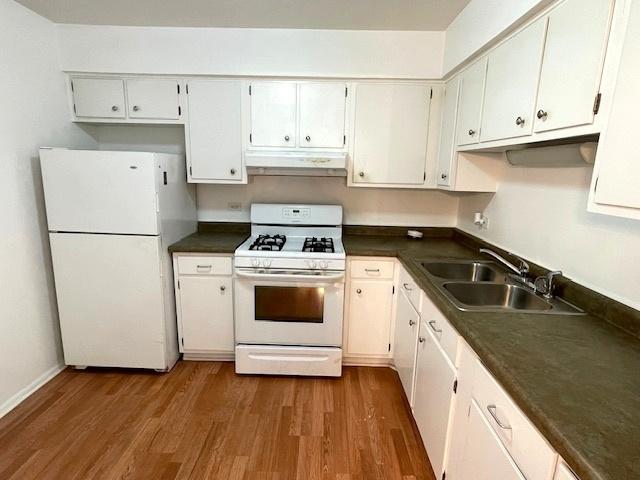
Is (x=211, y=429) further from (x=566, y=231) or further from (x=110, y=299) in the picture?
(x=566, y=231)

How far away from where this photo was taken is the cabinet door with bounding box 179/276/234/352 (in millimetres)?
2471

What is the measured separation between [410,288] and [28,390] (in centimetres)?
253

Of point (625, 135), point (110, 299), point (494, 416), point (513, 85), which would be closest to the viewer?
point (625, 135)

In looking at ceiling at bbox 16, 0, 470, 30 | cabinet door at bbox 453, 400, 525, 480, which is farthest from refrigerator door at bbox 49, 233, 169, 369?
cabinet door at bbox 453, 400, 525, 480

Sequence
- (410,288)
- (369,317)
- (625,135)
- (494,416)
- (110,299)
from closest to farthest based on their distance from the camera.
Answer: (625,135)
(494,416)
(410,288)
(110,299)
(369,317)

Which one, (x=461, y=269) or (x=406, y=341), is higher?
(x=461, y=269)

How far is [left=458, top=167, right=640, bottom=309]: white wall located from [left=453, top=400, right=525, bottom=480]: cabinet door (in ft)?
2.40

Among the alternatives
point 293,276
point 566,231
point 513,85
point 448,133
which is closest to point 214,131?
point 293,276

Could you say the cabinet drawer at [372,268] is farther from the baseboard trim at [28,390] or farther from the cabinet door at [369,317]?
the baseboard trim at [28,390]

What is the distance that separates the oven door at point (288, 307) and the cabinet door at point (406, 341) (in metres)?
0.41

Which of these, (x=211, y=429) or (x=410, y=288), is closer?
(x=211, y=429)

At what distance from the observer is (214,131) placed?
2.53m

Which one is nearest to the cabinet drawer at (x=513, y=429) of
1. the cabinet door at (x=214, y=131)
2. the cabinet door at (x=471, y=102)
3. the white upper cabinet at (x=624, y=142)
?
the white upper cabinet at (x=624, y=142)

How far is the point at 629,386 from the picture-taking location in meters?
0.94
